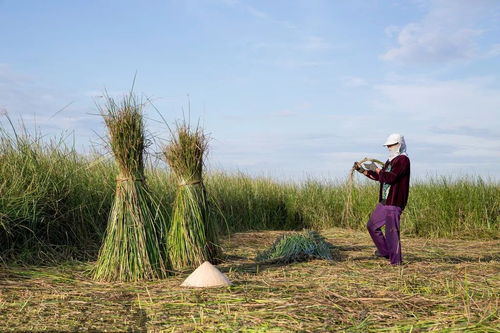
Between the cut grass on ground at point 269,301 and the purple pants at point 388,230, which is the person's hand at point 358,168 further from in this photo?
the cut grass on ground at point 269,301

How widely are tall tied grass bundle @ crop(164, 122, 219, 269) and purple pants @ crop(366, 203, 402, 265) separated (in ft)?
6.44

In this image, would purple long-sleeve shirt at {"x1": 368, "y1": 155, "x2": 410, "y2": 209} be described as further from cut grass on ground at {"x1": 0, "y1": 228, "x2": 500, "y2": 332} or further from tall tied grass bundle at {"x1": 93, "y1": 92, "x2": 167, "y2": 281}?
tall tied grass bundle at {"x1": 93, "y1": 92, "x2": 167, "y2": 281}

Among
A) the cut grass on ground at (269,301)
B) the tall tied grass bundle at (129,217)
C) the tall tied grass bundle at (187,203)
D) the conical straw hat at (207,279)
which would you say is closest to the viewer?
the cut grass on ground at (269,301)

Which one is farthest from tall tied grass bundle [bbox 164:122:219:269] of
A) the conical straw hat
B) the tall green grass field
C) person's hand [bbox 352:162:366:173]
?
person's hand [bbox 352:162:366:173]

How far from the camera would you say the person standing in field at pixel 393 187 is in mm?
6125

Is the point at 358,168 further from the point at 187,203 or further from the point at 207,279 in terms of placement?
the point at 207,279

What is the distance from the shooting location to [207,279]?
184 inches

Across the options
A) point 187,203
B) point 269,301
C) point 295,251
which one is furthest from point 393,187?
point 269,301

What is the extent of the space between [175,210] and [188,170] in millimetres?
453

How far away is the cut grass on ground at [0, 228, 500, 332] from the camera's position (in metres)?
3.56

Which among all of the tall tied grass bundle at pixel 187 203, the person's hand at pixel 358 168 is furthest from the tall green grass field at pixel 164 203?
the person's hand at pixel 358 168

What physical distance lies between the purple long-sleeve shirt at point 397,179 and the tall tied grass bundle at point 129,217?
2.52 m

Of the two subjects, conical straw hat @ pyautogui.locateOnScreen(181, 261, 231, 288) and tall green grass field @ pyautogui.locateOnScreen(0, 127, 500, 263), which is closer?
conical straw hat @ pyautogui.locateOnScreen(181, 261, 231, 288)

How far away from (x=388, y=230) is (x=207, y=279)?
2516 mm
